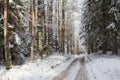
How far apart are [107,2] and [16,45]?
1350 centimetres

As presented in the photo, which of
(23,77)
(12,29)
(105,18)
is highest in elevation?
(105,18)

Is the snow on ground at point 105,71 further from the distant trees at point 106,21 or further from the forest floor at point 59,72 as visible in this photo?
the distant trees at point 106,21

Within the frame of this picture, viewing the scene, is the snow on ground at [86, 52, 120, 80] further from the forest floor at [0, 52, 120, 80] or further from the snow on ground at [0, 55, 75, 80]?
the snow on ground at [0, 55, 75, 80]

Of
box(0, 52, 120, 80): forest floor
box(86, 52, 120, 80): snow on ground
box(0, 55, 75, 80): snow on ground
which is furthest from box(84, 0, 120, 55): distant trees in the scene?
box(0, 55, 75, 80): snow on ground

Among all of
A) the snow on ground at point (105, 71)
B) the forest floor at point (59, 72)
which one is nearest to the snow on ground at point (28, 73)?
the forest floor at point (59, 72)

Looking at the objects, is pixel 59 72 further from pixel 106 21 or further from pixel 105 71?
pixel 106 21

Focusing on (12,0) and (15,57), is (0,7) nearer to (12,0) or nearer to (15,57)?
(12,0)

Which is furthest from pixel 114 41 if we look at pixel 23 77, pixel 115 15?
pixel 23 77

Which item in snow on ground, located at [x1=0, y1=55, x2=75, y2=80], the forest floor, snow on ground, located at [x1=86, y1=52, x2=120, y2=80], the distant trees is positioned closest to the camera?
snow on ground, located at [x1=0, y1=55, x2=75, y2=80]

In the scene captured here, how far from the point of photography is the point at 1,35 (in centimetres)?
2541

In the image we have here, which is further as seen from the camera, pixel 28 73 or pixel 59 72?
pixel 59 72

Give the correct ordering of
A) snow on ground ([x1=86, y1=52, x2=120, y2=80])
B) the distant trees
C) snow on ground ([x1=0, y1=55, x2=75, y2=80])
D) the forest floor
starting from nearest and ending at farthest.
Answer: snow on ground ([x1=0, y1=55, x2=75, y2=80])
the forest floor
snow on ground ([x1=86, y1=52, x2=120, y2=80])
the distant trees

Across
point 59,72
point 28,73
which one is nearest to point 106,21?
point 59,72

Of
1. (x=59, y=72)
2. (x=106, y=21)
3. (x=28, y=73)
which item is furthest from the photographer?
(x=106, y=21)
